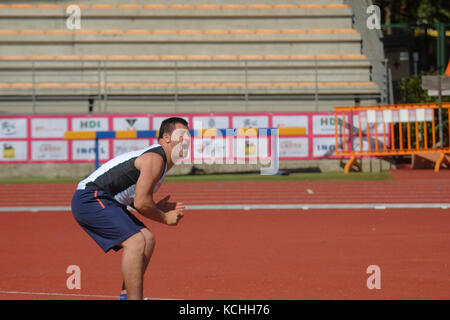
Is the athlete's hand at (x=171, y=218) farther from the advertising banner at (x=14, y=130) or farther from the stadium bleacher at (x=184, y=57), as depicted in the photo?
the stadium bleacher at (x=184, y=57)

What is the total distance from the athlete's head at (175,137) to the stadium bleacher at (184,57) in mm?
17422

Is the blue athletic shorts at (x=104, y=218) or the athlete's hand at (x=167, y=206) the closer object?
the blue athletic shorts at (x=104, y=218)

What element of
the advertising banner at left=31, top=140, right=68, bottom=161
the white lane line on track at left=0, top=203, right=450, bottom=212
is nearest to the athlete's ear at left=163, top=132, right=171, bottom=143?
the white lane line on track at left=0, top=203, right=450, bottom=212

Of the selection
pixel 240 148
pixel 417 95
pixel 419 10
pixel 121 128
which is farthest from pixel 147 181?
pixel 419 10

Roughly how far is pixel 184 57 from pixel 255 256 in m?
16.9

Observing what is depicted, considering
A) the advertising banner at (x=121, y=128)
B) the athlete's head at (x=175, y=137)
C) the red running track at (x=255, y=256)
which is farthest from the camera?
the advertising banner at (x=121, y=128)

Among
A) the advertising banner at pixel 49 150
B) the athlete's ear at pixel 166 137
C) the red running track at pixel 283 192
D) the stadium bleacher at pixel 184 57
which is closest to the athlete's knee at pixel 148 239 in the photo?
the athlete's ear at pixel 166 137

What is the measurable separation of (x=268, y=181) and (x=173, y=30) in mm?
9964

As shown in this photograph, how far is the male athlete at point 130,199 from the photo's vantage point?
17.3 feet

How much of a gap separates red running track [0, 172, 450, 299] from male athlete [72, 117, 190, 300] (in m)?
1.49

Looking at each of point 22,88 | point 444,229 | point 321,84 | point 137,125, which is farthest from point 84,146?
point 444,229

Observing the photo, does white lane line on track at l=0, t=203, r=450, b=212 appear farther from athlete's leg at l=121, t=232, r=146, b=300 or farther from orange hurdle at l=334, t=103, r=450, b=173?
athlete's leg at l=121, t=232, r=146, b=300

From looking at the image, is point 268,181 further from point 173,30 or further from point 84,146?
point 173,30
